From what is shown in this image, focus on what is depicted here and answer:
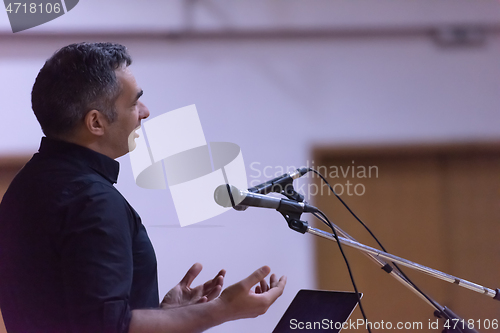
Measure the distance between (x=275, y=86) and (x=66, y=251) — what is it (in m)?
1.62

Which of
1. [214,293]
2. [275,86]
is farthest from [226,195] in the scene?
[275,86]

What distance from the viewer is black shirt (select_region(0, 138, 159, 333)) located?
70 centimetres

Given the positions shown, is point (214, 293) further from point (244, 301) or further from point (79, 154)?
point (79, 154)

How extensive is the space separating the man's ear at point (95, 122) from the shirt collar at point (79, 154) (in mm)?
47

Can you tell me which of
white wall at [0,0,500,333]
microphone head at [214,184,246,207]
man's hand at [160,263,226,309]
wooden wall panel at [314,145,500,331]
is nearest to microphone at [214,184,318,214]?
microphone head at [214,184,246,207]

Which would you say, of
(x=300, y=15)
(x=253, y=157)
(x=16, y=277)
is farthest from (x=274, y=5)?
(x=16, y=277)

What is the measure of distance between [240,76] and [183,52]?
31 cm

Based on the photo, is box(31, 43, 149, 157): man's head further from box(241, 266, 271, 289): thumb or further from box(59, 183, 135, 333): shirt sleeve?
box(241, 266, 271, 289): thumb

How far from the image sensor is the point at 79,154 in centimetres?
92

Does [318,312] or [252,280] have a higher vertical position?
[252,280]

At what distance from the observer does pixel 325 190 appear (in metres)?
2.25

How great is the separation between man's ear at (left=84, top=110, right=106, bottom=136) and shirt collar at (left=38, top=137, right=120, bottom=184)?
47mm

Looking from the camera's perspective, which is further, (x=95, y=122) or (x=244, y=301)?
(x=95, y=122)

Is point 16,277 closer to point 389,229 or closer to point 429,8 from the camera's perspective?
point 389,229
